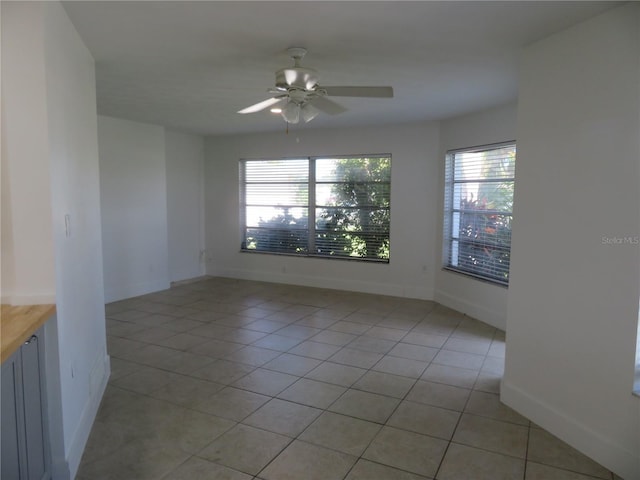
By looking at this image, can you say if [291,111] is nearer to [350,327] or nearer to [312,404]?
[312,404]

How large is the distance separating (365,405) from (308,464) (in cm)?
78

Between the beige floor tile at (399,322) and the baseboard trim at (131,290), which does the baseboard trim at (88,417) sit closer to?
the baseboard trim at (131,290)

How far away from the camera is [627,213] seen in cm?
228

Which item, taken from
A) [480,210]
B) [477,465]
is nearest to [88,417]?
[477,465]

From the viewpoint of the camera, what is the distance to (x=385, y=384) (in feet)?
11.3

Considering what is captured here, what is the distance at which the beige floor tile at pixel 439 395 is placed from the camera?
3121mm

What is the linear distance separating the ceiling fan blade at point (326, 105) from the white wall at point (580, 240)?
1278mm

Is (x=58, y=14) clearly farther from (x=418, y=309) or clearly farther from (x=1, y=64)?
(x=418, y=309)

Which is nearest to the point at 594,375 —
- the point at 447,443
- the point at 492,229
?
the point at 447,443

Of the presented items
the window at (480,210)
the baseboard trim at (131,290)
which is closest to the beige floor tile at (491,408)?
the window at (480,210)

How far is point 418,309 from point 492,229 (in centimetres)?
138

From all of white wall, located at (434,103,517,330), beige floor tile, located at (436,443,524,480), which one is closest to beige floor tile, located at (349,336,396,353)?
white wall, located at (434,103,517,330)

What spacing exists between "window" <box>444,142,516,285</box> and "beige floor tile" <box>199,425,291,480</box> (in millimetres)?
3117

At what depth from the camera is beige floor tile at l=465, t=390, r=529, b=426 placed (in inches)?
115
